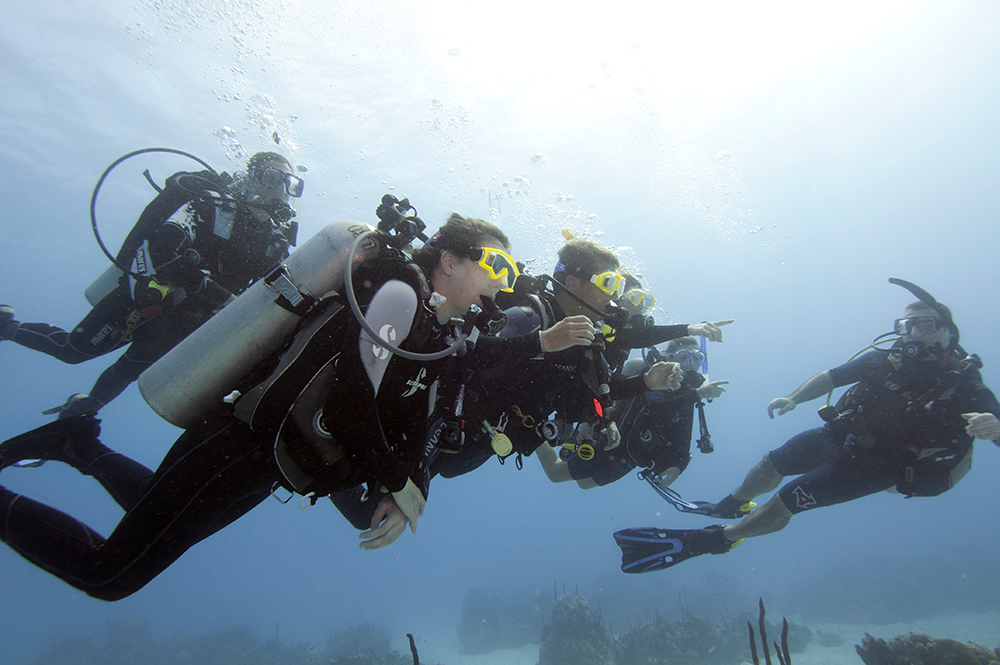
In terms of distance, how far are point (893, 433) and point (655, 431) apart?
3.13 metres

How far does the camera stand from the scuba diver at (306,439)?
2225mm

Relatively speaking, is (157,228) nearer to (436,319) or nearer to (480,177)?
(436,319)

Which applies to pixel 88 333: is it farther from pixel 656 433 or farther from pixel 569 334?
pixel 656 433

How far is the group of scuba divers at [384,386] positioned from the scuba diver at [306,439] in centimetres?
1

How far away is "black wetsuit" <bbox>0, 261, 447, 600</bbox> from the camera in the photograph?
2.22m

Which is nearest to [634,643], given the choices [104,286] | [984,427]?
[984,427]

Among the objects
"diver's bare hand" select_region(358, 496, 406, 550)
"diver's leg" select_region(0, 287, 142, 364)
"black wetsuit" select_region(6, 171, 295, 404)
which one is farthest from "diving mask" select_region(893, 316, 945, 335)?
"diver's leg" select_region(0, 287, 142, 364)

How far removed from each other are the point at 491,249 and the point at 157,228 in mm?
3978

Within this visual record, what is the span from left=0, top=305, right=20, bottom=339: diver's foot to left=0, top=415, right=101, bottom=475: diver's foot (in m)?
3.14

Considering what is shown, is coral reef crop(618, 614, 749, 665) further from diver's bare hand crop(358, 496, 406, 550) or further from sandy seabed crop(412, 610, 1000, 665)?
diver's bare hand crop(358, 496, 406, 550)

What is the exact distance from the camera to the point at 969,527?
212 ft

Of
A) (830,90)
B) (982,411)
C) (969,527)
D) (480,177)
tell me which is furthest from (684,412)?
(969,527)

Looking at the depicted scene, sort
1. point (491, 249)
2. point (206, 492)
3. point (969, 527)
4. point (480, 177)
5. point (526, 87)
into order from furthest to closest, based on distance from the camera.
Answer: point (969, 527), point (480, 177), point (526, 87), point (491, 249), point (206, 492)

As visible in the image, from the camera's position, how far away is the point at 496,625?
2256 cm
